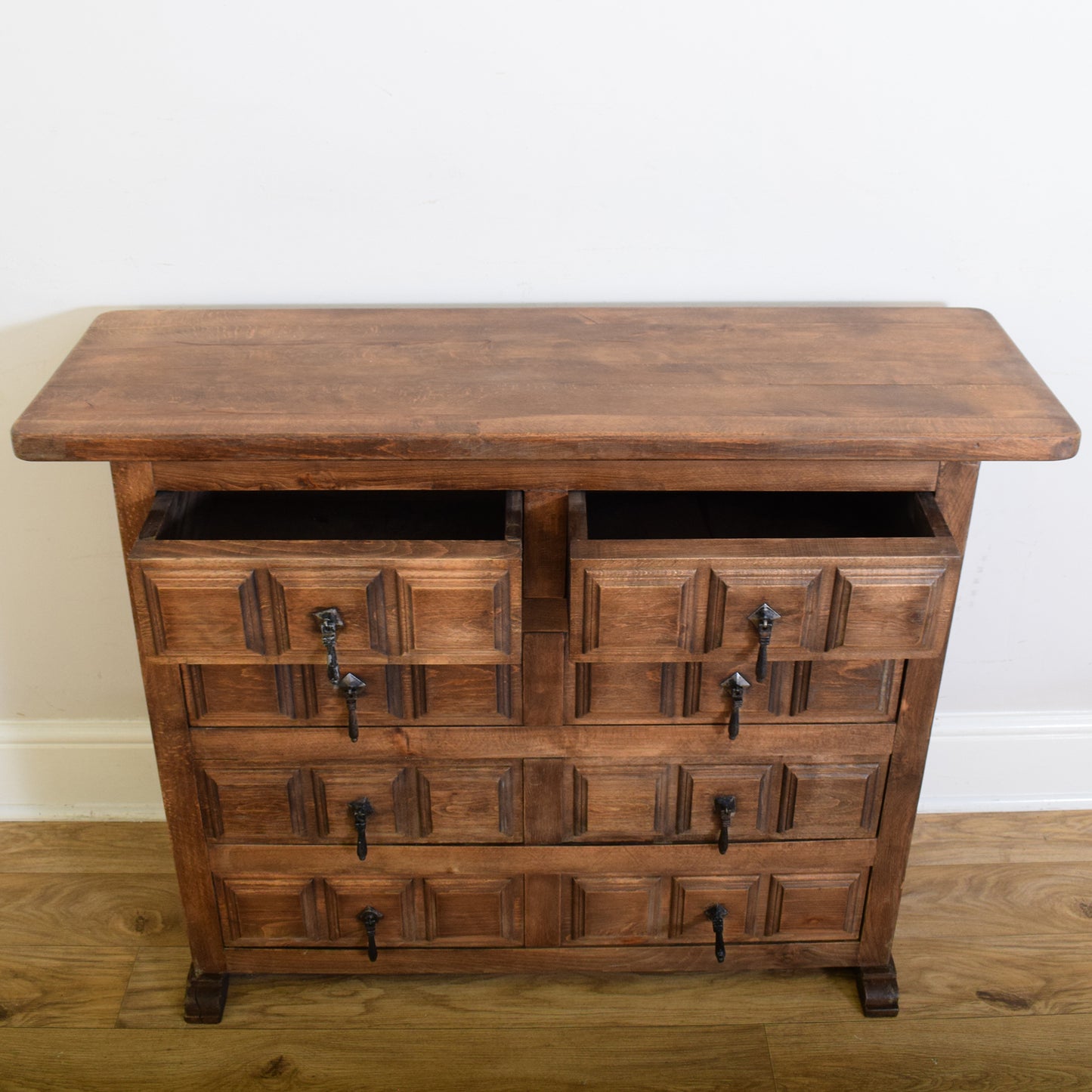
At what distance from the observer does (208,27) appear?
1.43m

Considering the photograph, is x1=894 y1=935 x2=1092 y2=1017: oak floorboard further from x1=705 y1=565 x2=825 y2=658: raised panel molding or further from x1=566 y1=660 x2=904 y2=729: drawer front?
x1=705 y1=565 x2=825 y2=658: raised panel molding

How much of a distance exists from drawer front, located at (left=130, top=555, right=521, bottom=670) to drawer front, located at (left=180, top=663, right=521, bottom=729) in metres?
0.11

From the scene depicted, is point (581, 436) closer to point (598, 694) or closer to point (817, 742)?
point (598, 694)

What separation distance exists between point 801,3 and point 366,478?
77cm

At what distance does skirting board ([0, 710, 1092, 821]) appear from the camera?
6.32 ft

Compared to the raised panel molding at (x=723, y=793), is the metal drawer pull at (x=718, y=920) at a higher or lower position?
lower

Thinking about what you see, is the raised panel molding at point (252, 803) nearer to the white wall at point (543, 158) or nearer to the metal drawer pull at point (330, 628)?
the metal drawer pull at point (330, 628)

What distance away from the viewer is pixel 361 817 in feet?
4.79

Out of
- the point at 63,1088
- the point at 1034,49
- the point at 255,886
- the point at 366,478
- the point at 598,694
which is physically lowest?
the point at 63,1088

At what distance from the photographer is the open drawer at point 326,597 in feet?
3.96

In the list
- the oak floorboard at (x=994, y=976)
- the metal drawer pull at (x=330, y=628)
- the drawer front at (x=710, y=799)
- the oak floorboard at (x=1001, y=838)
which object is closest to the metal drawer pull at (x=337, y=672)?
the metal drawer pull at (x=330, y=628)

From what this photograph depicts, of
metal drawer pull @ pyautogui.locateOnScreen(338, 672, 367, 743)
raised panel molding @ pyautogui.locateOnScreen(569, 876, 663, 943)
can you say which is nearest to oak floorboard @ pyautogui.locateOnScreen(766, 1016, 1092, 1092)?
raised panel molding @ pyautogui.locateOnScreen(569, 876, 663, 943)

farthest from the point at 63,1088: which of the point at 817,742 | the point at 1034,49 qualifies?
the point at 1034,49

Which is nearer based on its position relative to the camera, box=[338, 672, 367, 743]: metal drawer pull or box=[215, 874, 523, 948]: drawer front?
box=[338, 672, 367, 743]: metal drawer pull
